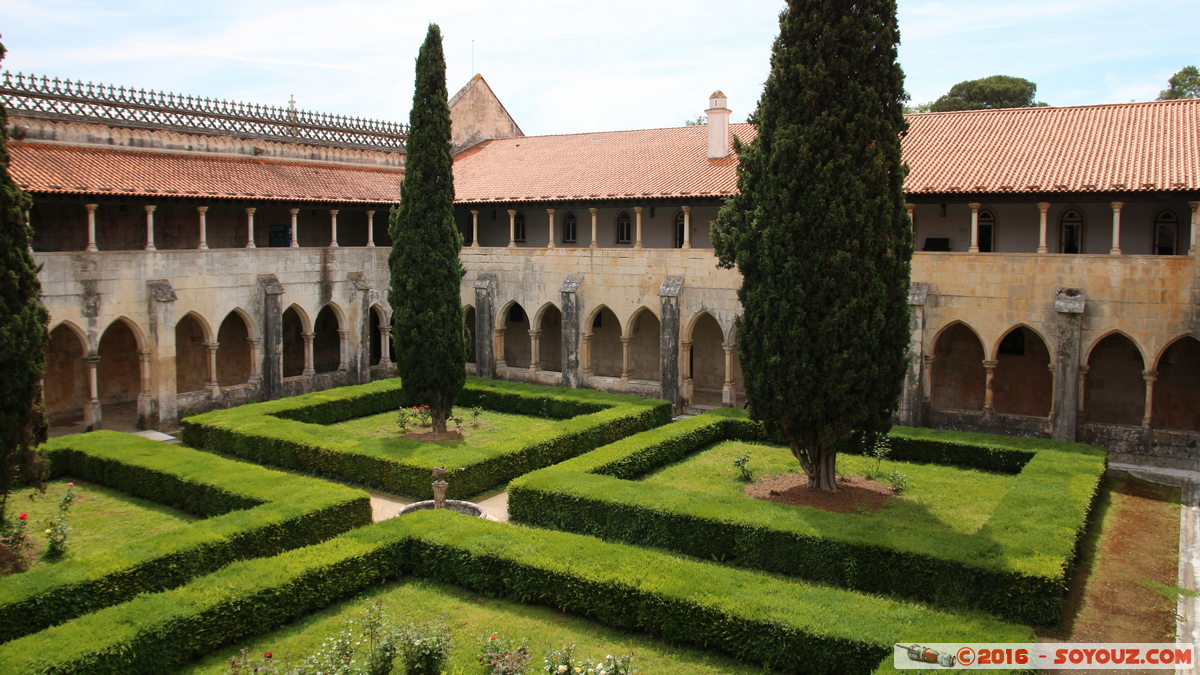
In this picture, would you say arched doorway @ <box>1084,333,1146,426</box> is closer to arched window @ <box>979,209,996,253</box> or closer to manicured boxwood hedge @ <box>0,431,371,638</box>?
arched window @ <box>979,209,996,253</box>

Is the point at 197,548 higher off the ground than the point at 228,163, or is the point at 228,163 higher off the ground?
the point at 228,163

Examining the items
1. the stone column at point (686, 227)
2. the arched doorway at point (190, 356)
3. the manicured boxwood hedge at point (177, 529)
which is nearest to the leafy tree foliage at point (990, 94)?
the stone column at point (686, 227)

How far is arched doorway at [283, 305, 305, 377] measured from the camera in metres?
29.4

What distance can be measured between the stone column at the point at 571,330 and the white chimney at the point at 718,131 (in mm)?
5441

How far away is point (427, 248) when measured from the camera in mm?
19781

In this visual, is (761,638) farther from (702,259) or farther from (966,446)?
(702,259)

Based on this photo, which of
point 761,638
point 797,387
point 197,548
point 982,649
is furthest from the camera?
point 797,387

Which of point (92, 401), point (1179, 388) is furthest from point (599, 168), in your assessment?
point (1179, 388)

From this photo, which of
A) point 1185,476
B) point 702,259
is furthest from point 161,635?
point 1185,476

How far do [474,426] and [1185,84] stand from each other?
5343cm

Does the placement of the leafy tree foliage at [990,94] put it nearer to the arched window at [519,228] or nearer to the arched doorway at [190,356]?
the arched window at [519,228]

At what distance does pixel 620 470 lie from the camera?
16.6 metres

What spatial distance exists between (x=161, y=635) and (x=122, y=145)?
18.4 m

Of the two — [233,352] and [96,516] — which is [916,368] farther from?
[233,352]
